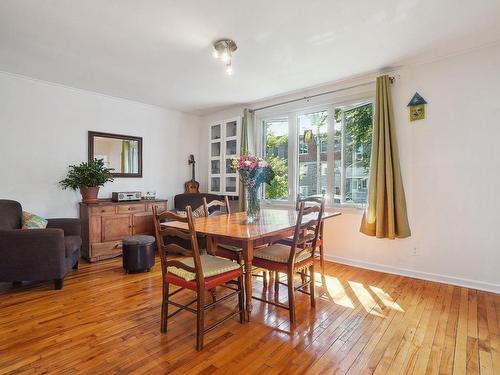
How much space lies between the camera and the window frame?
3.67m

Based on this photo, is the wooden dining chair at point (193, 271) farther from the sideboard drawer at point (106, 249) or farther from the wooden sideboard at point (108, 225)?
the sideboard drawer at point (106, 249)

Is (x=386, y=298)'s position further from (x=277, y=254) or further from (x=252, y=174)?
(x=252, y=174)

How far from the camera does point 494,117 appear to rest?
8.77 ft

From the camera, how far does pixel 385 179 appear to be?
10.4ft

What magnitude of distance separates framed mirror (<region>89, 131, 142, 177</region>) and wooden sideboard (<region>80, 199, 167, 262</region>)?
2.00ft

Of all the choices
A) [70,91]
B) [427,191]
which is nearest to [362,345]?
[427,191]

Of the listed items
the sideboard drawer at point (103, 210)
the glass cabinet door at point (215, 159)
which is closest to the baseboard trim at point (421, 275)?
the glass cabinet door at point (215, 159)

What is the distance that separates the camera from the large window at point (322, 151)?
11.8 ft

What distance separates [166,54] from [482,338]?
360 cm

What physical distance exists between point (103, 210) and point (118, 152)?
107 centimetres

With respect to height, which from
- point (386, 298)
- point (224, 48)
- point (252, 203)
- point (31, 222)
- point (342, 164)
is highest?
point (224, 48)

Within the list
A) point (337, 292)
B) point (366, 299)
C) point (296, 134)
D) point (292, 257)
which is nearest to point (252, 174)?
point (292, 257)

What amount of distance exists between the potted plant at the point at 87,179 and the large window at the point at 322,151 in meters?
2.51

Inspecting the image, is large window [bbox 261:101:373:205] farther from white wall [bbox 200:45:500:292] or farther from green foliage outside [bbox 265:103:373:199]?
white wall [bbox 200:45:500:292]
